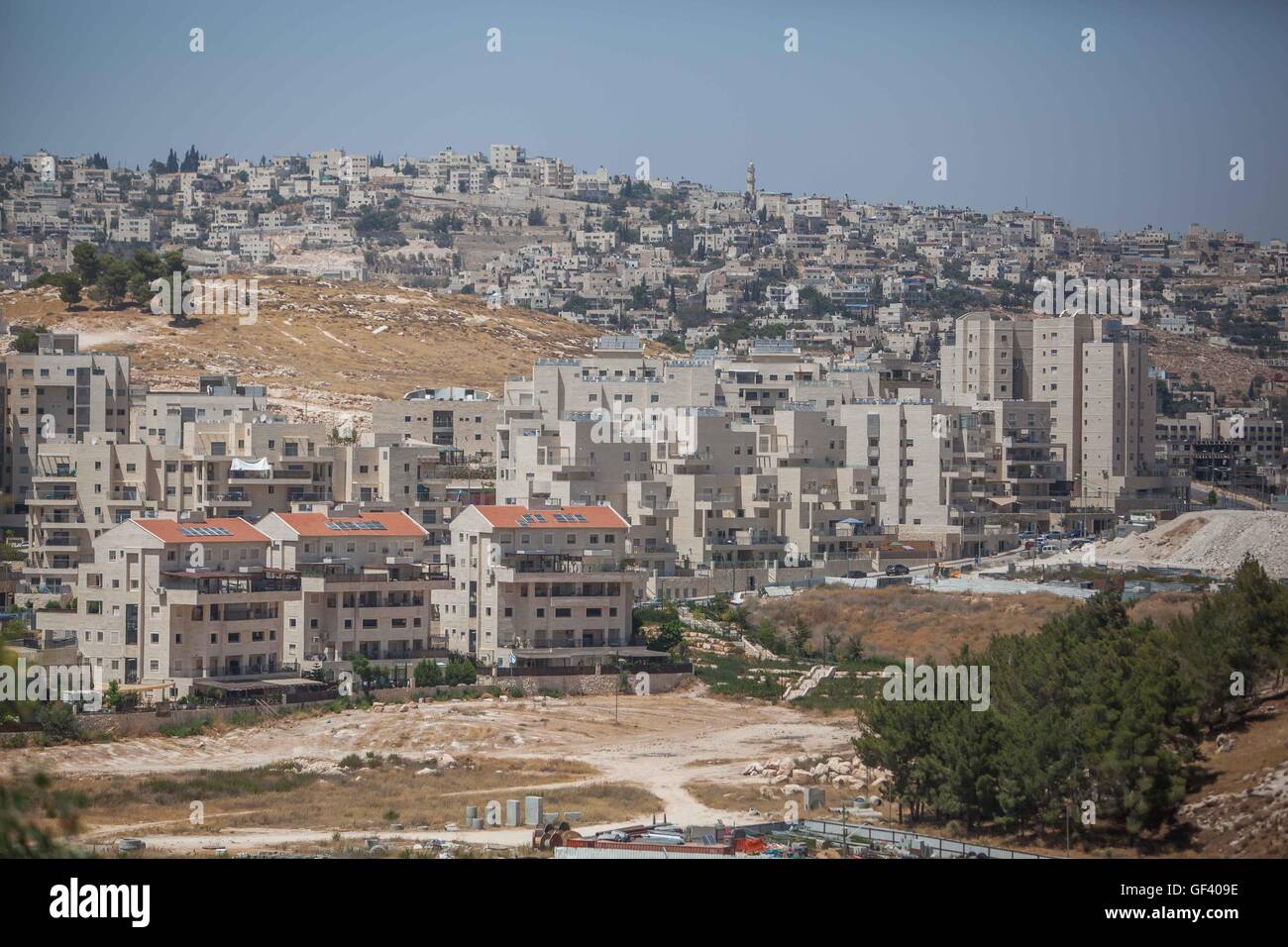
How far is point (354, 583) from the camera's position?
2616 centimetres

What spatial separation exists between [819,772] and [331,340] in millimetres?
37987

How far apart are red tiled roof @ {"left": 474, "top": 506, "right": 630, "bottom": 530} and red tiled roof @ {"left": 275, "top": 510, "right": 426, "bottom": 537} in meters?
0.96

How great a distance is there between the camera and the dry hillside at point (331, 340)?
5062cm

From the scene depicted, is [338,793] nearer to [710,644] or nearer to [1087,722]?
[1087,722]

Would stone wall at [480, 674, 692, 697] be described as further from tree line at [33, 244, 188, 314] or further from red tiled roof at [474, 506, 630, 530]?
tree line at [33, 244, 188, 314]

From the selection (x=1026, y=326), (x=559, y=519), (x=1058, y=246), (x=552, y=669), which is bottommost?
(x=552, y=669)

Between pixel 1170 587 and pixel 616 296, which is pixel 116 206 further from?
pixel 1170 587

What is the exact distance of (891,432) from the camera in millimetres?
38094

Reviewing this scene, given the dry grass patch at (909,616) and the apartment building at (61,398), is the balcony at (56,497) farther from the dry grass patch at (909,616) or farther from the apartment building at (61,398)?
the dry grass patch at (909,616)

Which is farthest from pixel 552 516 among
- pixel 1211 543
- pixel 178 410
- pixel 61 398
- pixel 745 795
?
pixel 61 398

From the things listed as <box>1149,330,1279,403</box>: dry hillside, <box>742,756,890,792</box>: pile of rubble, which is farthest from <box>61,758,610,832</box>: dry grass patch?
<box>1149,330,1279,403</box>: dry hillside

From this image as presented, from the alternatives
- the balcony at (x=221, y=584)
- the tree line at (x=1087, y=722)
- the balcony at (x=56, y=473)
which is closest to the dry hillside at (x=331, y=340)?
the balcony at (x=56, y=473)
